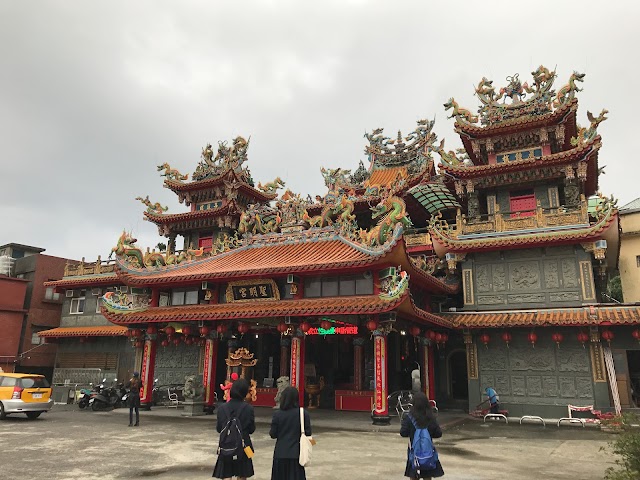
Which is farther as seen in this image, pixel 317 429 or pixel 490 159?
pixel 490 159

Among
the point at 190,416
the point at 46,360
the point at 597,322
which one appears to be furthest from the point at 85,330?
the point at 597,322

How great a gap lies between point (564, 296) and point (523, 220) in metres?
3.39

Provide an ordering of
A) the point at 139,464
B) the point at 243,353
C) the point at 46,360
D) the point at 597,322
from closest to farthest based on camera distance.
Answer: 1. the point at 139,464
2. the point at 597,322
3. the point at 243,353
4. the point at 46,360

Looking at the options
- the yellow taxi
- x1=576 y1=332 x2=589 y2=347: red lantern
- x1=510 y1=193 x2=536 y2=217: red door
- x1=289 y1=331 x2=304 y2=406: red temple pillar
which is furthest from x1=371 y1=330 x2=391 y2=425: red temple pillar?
the yellow taxi

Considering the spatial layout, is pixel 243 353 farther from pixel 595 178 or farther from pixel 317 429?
pixel 595 178

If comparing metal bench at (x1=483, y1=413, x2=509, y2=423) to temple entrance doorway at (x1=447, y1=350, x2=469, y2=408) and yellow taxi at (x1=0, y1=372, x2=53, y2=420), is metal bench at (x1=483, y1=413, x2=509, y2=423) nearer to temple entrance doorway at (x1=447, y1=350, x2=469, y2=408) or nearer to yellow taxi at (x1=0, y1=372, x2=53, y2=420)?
temple entrance doorway at (x1=447, y1=350, x2=469, y2=408)

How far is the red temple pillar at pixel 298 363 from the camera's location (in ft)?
52.0

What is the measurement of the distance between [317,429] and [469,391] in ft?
26.8

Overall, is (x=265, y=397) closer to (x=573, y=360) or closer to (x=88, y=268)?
(x=573, y=360)

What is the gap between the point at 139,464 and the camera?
29.4 feet

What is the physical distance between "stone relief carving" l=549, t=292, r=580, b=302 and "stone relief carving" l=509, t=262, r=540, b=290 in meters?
0.69

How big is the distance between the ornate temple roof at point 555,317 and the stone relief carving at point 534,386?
245 cm

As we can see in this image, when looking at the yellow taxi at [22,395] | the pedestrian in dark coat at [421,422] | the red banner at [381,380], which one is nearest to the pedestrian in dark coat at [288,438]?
the pedestrian in dark coat at [421,422]

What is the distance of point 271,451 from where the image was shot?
33.9 feet
